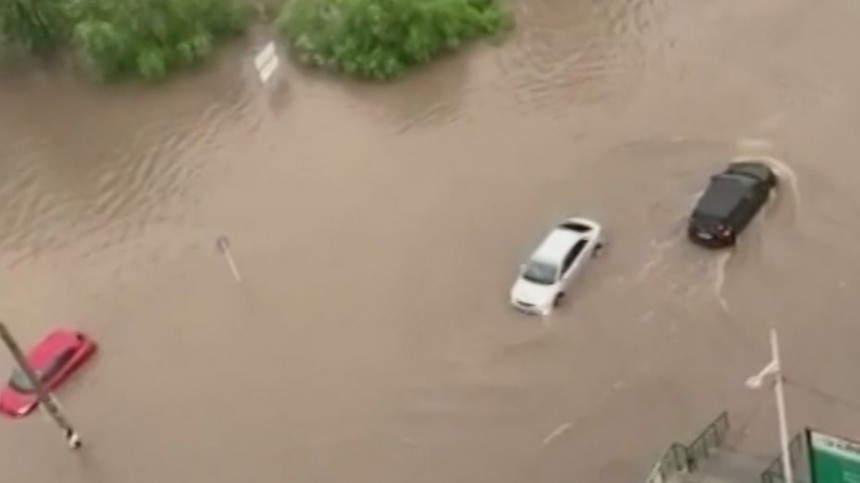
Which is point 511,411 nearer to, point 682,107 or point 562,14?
point 682,107

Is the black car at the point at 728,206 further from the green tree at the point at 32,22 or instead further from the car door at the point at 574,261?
the green tree at the point at 32,22

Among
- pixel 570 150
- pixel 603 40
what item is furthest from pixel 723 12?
pixel 570 150

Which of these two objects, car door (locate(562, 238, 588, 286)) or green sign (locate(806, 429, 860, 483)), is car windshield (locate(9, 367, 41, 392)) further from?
green sign (locate(806, 429, 860, 483))

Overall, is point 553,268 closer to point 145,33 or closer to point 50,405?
point 50,405

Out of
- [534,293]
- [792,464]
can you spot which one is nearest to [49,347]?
[534,293]

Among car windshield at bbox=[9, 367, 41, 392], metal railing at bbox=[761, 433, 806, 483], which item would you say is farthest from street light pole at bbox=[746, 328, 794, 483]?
car windshield at bbox=[9, 367, 41, 392]

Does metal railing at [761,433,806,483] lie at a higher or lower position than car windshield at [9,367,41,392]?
lower
